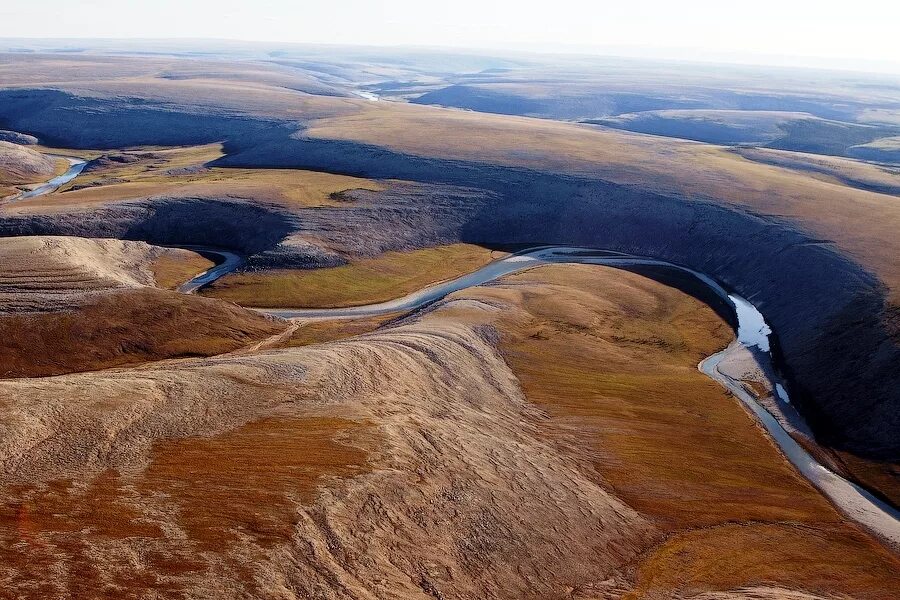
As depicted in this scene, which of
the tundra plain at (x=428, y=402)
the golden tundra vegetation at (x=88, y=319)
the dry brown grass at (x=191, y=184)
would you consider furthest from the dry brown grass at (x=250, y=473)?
the dry brown grass at (x=191, y=184)

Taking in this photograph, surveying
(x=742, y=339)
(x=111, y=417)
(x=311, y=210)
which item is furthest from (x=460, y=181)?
(x=111, y=417)

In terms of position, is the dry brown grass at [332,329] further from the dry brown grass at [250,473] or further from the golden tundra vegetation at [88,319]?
the dry brown grass at [250,473]

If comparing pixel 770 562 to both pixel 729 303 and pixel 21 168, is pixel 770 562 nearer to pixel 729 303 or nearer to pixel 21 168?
pixel 729 303

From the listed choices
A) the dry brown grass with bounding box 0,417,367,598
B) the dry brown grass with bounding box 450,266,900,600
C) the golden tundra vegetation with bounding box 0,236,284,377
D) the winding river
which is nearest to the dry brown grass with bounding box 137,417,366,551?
the dry brown grass with bounding box 0,417,367,598

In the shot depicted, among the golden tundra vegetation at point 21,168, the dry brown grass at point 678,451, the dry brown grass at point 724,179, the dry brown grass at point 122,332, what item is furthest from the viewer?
the golden tundra vegetation at point 21,168

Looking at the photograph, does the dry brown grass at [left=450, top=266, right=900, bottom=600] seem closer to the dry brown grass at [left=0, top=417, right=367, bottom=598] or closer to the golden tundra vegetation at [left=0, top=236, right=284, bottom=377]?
the dry brown grass at [left=0, top=417, right=367, bottom=598]

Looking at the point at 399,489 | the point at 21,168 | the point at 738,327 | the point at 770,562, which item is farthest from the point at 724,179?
the point at 21,168
